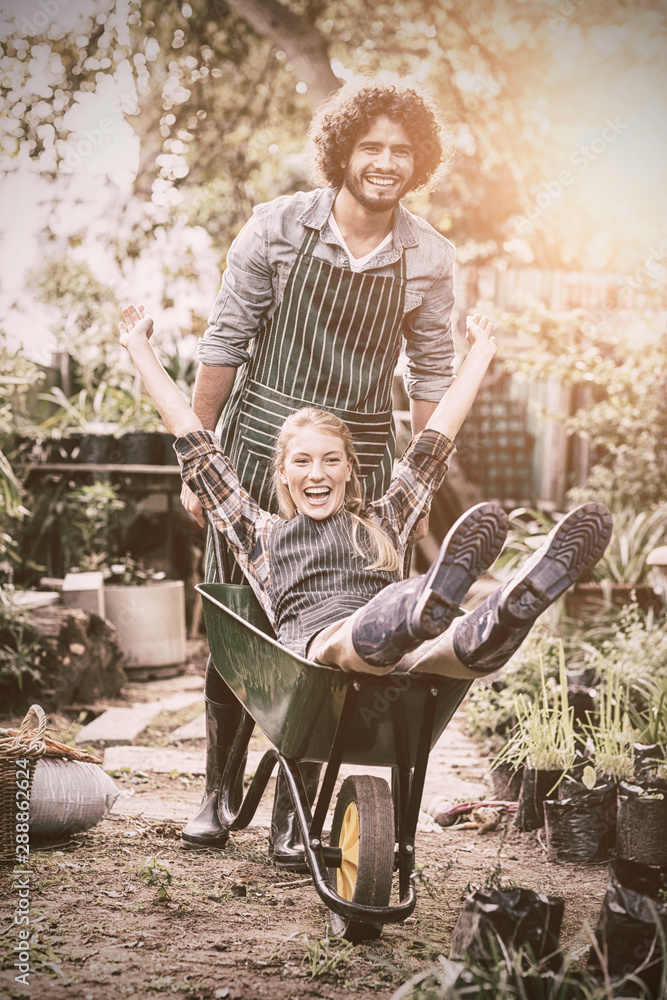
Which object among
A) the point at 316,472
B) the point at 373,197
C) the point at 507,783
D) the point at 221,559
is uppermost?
the point at 373,197

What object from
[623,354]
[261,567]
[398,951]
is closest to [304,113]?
[623,354]

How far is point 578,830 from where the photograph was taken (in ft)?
8.07

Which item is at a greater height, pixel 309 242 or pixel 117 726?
pixel 309 242

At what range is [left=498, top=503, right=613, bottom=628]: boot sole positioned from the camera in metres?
1.44

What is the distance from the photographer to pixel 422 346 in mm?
2395

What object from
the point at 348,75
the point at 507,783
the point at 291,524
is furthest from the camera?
the point at 348,75

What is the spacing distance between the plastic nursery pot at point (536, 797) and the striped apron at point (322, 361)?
1.03 meters

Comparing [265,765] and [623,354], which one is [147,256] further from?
[265,765]

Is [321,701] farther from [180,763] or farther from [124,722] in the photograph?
[124,722]

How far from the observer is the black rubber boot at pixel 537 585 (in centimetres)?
144

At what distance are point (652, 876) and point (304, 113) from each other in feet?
24.5

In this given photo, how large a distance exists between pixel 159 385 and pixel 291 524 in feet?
1.49

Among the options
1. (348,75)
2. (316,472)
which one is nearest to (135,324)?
(316,472)

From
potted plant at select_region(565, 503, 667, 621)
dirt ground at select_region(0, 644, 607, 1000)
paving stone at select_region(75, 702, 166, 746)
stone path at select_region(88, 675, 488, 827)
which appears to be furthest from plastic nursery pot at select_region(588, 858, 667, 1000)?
potted plant at select_region(565, 503, 667, 621)
